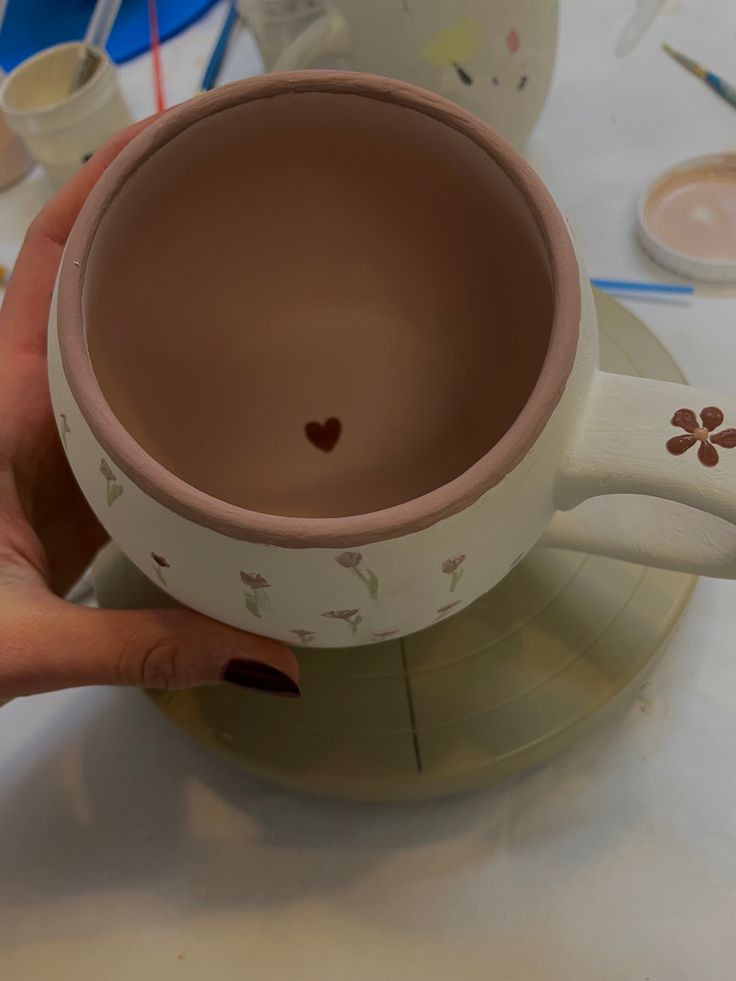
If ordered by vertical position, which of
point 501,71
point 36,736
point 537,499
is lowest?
point 36,736

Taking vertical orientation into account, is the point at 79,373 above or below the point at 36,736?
above

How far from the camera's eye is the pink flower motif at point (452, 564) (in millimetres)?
341

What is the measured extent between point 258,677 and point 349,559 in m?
0.12

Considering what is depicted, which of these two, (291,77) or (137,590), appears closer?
(291,77)

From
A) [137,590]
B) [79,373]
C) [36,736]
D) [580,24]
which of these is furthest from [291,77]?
[580,24]

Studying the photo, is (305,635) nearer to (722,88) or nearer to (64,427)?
(64,427)

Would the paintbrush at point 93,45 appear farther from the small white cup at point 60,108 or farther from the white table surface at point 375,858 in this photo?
the white table surface at point 375,858

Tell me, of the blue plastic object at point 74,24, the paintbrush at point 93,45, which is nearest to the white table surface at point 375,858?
the paintbrush at point 93,45

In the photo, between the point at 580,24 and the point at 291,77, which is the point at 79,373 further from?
the point at 580,24

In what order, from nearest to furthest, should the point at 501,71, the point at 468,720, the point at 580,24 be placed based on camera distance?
the point at 468,720 < the point at 501,71 < the point at 580,24

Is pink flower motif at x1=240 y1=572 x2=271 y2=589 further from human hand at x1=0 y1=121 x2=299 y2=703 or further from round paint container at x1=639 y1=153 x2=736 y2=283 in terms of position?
round paint container at x1=639 y1=153 x2=736 y2=283

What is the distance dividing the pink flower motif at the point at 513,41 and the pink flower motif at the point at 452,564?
397 millimetres

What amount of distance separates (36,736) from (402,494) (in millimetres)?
275

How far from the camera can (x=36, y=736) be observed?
54cm
